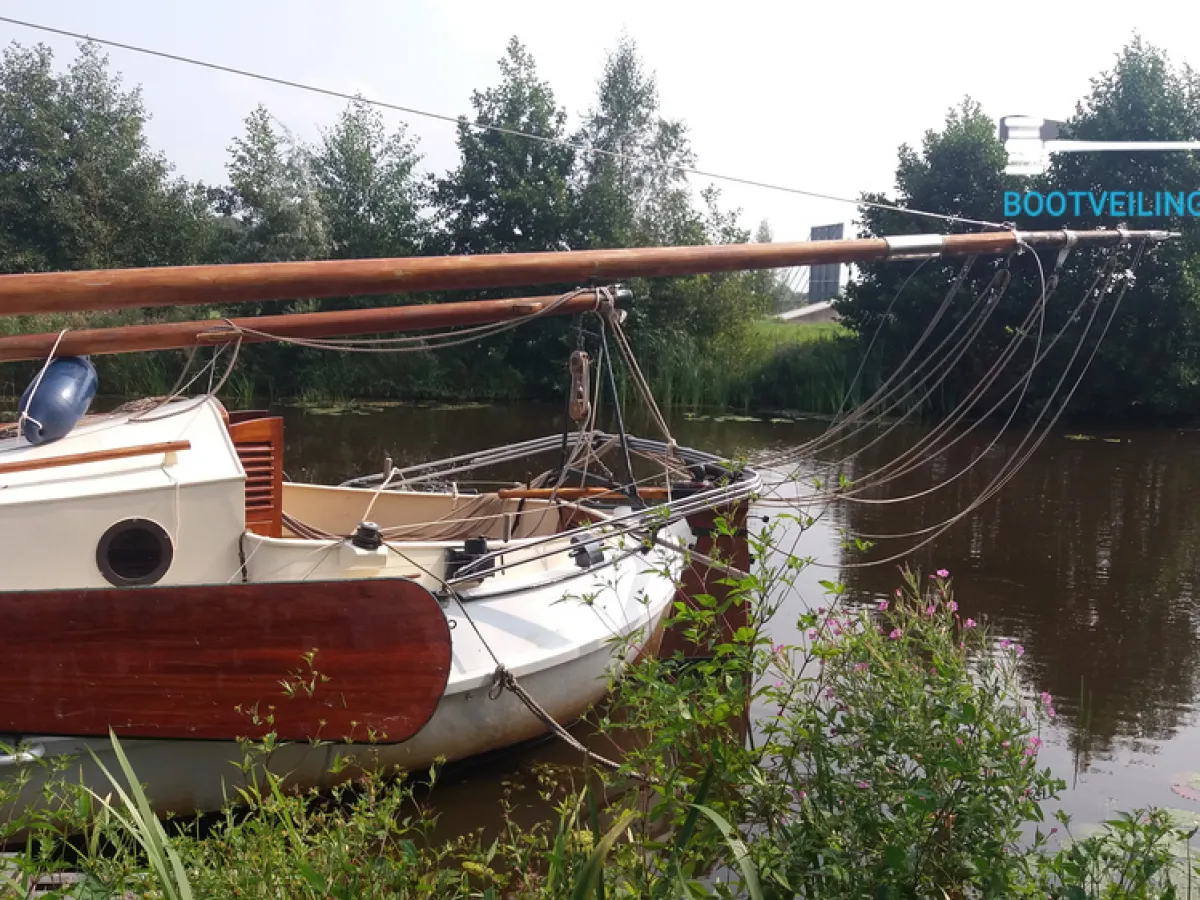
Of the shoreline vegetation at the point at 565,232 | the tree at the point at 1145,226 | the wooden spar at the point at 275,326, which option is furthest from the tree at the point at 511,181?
the wooden spar at the point at 275,326

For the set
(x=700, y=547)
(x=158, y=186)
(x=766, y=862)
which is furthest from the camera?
(x=158, y=186)

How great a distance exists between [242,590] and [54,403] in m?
1.52

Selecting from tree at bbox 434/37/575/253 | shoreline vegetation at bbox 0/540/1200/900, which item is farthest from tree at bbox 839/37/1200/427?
shoreline vegetation at bbox 0/540/1200/900

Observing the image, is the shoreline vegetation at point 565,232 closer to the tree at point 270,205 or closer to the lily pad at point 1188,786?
the tree at point 270,205

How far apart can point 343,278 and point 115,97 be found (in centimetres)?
2936

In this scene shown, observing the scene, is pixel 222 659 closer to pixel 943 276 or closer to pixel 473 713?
pixel 473 713

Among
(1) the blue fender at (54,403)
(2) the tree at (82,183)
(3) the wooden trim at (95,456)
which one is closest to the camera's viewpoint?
(3) the wooden trim at (95,456)

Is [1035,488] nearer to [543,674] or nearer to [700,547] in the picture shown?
[700,547]

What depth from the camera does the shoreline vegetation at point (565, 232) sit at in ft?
69.2

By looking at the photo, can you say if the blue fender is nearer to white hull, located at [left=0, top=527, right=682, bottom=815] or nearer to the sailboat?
→ the sailboat

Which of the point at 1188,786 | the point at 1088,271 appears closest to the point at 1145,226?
the point at 1088,271

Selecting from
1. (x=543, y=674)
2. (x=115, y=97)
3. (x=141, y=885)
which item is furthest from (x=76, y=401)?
(x=115, y=97)

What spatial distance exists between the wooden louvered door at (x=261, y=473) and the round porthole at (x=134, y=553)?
0.70 meters

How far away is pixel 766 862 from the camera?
2541 mm
